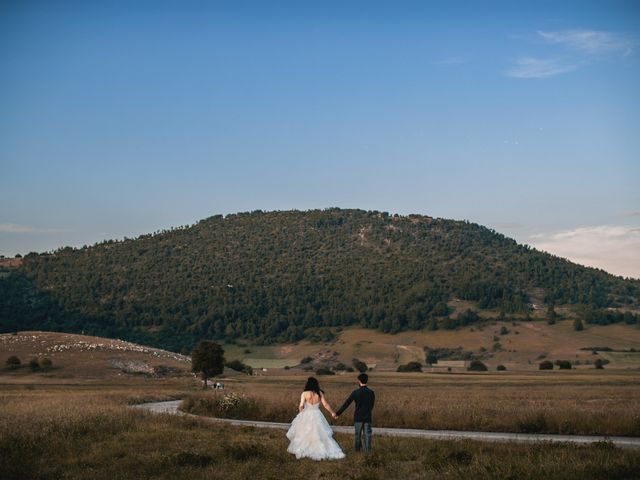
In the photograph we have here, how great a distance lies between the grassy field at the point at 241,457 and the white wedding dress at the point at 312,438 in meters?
0.39

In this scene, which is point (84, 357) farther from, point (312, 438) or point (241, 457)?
point (312, 438)

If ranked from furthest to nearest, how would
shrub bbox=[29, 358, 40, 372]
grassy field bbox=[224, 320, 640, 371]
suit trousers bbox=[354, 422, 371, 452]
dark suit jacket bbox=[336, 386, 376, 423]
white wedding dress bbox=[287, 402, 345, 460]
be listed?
grassy field bbox=[224, 320, 640, 371] < shrub bbox=[29, 358, 40, 372] < suit trousers bbox=[354, 422, 371, 452] < dark suit jacket bbox=[336, 386, 376, 423] < white wedding dress bbox=[287, 402, 345, 460]

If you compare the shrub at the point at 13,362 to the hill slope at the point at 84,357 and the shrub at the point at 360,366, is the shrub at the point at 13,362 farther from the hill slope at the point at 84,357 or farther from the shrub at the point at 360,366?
the shrub at the point at 360,366

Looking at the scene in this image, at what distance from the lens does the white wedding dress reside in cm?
1880

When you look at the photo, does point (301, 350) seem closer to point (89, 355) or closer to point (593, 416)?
point (89, 355)

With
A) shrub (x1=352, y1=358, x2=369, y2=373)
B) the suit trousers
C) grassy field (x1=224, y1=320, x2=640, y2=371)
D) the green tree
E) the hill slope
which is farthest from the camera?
grassy field (x1=224, y1=320, x2=640, y2=371)

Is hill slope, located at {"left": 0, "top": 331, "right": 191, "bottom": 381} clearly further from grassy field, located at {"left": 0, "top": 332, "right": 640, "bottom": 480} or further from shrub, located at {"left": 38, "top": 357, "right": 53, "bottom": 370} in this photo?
grassy field, located at {"left": 0, "top": 332, "right": 640, "bottom": 480}

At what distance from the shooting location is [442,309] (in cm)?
17938

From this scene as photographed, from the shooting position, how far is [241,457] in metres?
18.8

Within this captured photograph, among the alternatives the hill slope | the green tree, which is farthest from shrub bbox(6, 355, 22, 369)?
the green tree

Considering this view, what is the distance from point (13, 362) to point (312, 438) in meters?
83.5

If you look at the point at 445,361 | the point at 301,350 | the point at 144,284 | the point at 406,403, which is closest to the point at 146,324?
the point at 144,284

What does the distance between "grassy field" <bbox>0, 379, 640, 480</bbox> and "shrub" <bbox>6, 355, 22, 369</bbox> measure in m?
72.9

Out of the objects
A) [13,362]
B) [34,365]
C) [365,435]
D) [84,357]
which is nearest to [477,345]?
[84,357]
